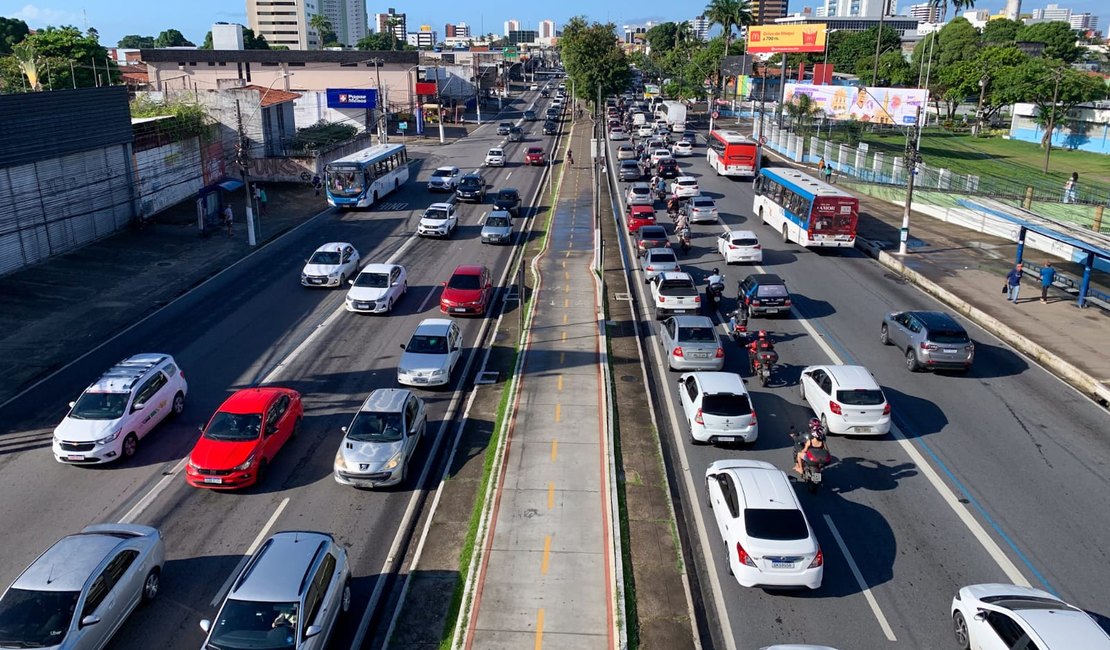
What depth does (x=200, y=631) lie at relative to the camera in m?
13.5

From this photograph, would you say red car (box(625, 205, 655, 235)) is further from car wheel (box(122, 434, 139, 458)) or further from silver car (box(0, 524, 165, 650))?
silver car (box(0, 524, 165, 650))

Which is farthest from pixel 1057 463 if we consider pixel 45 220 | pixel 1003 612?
pixel 45 220

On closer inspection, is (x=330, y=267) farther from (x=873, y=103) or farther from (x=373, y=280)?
(x=873, y=103)

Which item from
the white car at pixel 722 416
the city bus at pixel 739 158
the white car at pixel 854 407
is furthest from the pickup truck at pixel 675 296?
the city bus at pixel 739 158

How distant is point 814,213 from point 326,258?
76.3ft

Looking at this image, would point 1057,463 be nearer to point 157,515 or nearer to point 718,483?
point 718,483

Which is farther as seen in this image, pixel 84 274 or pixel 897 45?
pixel 897 45

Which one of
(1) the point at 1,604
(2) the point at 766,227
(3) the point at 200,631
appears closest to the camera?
(1) the point at 1,604

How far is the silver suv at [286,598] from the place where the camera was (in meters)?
11.9

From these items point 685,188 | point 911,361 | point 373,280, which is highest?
point 685,188

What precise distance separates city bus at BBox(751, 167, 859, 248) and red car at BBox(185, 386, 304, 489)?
2814 centimetres

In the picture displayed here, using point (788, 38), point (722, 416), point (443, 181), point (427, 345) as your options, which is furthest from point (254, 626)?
point (788, 38)

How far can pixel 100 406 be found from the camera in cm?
1948

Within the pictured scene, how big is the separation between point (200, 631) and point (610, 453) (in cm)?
960
